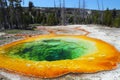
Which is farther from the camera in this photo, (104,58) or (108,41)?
(108,41)

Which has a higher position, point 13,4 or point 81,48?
point 13,4

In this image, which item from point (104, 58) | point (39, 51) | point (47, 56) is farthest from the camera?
point (39, 51)

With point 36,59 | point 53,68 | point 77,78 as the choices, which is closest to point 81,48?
point 36,59

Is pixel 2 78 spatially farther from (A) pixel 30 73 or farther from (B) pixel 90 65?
(B) pixel 90 65

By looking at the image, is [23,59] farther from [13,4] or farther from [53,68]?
[13,4]

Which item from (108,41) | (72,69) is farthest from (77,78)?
(108,41)

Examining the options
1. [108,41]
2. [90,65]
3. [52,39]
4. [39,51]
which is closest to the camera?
[90,65]

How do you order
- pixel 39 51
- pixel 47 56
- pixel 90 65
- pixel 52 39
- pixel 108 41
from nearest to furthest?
pixel 90 65
pixel 47 56
pixel 39 51
pixel 108 41
pixel 52 39

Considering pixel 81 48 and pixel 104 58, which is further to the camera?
pixel 81 48

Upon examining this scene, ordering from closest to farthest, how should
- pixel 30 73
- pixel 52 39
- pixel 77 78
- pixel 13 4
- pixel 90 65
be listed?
pixel 77 78 → pixel 30 73 → pixel 90 65 → pixel 52 39 → pixel 13 4
